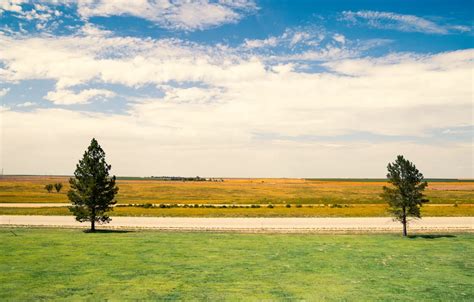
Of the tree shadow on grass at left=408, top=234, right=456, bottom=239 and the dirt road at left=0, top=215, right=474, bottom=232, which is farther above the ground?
the dirt road at left=0, top=215, right=474, bottom=232

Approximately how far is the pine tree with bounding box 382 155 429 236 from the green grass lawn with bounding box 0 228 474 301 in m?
3.48

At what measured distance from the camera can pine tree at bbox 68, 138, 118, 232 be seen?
131ft

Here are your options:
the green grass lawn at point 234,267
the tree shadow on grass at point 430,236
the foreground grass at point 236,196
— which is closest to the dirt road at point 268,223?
the tree shadow on grass at point 430,236

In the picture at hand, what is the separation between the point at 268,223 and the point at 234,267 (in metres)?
22.2

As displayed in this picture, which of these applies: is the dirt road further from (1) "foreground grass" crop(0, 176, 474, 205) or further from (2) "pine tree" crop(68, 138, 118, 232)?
(1) "foreground grass" crop(0, 176, 474, 205)

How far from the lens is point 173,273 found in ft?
73.7

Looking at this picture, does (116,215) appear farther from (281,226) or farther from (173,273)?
(173,273)

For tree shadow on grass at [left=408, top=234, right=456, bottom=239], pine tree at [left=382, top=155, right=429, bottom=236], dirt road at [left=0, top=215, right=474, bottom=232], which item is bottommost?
tree shadow on grass at [left=408, top=234, right=456, bottom=239]

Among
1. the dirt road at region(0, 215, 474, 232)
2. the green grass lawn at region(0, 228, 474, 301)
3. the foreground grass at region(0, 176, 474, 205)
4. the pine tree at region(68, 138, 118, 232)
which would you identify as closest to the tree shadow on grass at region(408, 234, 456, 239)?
the green grass lawn at region(0, 228, 474, 301)

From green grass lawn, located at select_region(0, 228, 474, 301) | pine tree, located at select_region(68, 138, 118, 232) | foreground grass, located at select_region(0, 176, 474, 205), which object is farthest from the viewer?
foreground grass, located at select_region(0, 176, 474, 205)

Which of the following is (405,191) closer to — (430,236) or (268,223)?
(430,236)

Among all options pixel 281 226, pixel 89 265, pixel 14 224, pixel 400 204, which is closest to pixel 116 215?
pixel 14 224

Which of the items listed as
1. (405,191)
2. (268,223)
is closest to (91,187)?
(268,223)

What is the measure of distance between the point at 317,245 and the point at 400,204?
40.8 ft
